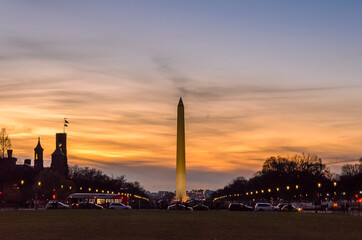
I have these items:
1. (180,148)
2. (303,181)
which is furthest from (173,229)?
(303,181)

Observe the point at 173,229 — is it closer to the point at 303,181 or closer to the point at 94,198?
the point at 94,198

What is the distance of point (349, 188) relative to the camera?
176 metres

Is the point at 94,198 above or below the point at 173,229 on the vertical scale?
above

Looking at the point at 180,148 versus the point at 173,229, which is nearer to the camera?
the point at 173,229

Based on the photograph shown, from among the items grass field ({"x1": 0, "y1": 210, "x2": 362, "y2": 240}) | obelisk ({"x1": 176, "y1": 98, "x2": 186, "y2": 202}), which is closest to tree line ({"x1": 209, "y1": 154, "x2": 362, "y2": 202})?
obelisk ({"x1": 176, "y1": 98, "x2": 186, "y2": 202})

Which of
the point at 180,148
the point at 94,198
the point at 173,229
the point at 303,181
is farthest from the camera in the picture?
the point at 303,181

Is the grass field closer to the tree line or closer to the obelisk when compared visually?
the obelisk

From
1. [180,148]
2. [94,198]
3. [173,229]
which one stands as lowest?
[173,229]

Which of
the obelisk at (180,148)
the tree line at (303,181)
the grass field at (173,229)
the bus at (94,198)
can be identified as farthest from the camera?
the tree line at (303,181)

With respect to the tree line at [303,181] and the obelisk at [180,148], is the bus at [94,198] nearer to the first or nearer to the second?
the obelisk at [180,148]

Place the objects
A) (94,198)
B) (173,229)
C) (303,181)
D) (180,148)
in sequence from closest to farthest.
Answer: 1. (173,229)
2. (180,148)
3. (94,198)
4. (303,181)

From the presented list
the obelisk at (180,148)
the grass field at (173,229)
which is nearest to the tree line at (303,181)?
the obelisk at (180,148)

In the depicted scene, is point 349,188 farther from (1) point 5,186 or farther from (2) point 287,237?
(2) point 287,237

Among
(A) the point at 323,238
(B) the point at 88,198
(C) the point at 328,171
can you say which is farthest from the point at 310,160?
(A) the point at 323,238
